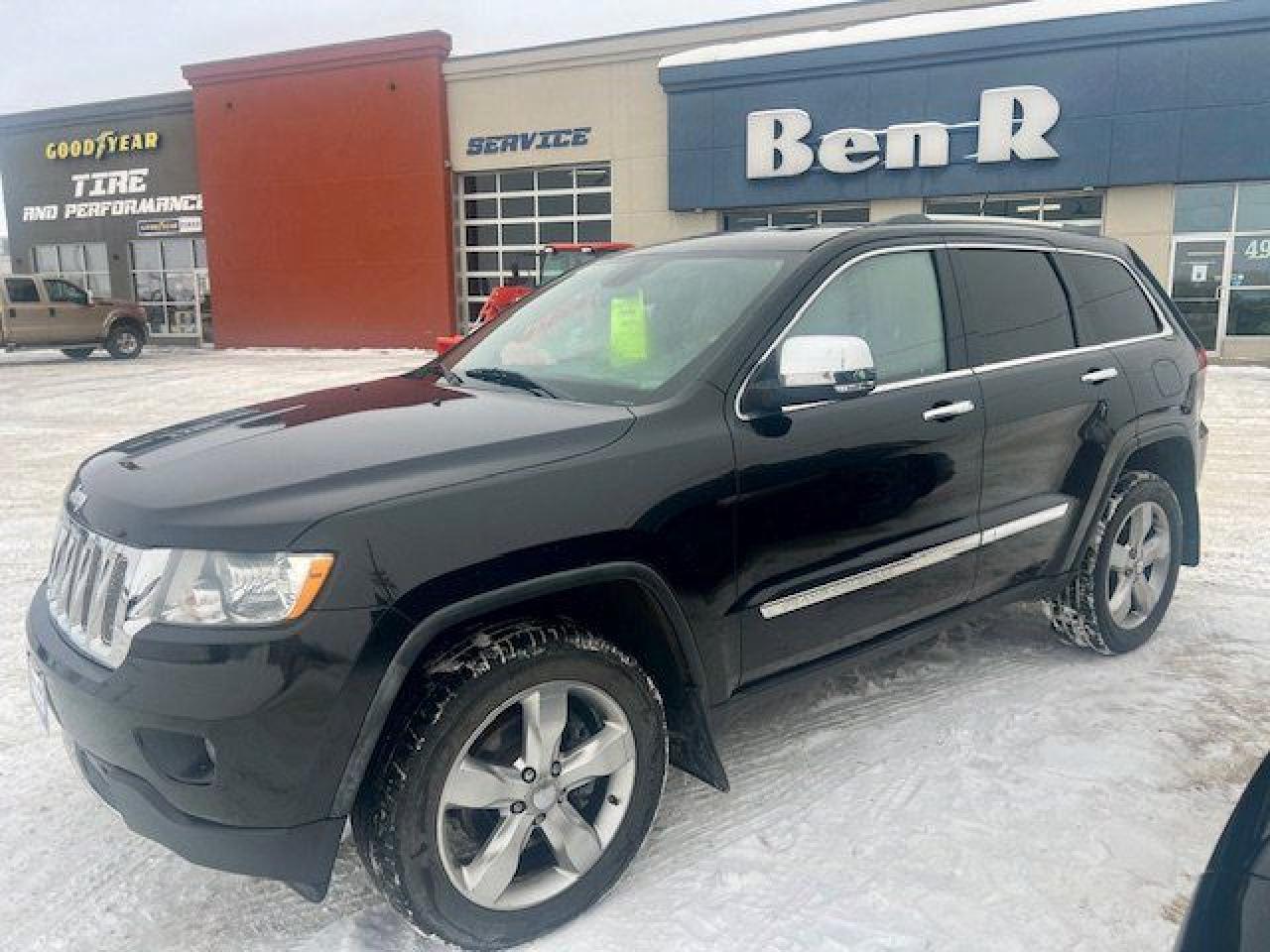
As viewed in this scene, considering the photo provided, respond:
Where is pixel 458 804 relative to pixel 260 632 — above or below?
below

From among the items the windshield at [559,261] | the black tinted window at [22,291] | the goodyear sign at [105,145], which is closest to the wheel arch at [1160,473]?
the windshield at [559,261]

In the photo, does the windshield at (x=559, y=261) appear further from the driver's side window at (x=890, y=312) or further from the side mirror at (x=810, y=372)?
the side mirror at (x=810, y=372)

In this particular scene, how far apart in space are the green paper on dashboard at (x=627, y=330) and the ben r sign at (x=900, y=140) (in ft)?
55.4

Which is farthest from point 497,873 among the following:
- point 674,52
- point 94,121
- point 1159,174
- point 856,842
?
point 94,121

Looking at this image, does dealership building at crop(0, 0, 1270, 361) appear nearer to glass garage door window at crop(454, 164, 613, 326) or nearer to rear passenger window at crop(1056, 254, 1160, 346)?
glass garage door window at crop(454, 164, 613, 326)

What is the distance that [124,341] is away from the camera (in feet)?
73.2

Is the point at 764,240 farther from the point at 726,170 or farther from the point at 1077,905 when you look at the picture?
the point at 726,170

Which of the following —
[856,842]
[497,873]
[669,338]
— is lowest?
[856,842]

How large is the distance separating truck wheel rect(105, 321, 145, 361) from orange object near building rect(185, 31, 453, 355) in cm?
402

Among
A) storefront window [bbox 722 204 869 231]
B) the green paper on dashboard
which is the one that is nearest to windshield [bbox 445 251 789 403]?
the green paper on dashboard

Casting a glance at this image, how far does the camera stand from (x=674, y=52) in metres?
21.3

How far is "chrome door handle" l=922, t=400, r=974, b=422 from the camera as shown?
325cm

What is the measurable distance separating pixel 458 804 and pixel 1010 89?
1880 centimetres

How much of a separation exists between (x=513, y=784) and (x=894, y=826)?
123 cm
